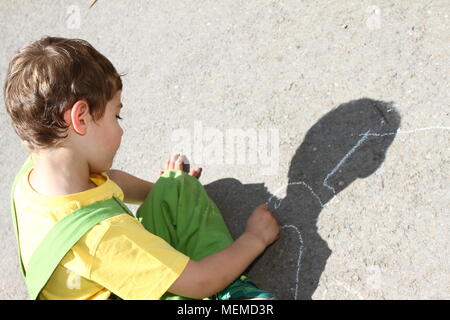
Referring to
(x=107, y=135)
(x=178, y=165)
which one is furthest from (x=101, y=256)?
(x=178, y=165)

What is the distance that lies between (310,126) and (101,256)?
828mm

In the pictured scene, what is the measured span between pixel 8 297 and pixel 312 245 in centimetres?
108

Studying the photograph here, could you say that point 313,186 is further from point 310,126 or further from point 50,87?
point 50,87

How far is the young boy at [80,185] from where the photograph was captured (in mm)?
1317

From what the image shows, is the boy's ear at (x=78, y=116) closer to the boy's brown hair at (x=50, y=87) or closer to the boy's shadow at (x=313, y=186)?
the boy's brown hair at (x=50, y=87)

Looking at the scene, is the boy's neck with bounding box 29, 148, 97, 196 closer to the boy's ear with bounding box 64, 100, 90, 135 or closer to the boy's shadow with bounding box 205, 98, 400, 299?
the boy's ear with bounding box 64, 100, 90, 135

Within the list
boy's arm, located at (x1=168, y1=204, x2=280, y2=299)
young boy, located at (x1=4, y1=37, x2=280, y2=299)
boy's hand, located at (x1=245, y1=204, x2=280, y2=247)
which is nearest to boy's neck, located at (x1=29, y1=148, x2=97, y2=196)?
young boy, located at (x1=4, y1=37, x2=280, y2=299)

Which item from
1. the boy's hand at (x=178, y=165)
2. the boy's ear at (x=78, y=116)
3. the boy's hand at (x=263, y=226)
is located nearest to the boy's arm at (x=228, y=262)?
the boy's hand at (x=263, y=226)

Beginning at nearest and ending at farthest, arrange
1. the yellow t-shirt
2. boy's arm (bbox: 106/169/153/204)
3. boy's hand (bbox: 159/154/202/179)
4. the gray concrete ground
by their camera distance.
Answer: the yellow t-shirt
the gray concrete ground
boy's arm (bbox: 106/169/153/204)
boy's hand (bbox: 159/154/202/179)

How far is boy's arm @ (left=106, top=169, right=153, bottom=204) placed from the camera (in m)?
1.82

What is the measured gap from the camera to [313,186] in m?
1.76

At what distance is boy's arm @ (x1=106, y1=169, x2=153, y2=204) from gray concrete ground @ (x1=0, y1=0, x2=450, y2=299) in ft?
0.62

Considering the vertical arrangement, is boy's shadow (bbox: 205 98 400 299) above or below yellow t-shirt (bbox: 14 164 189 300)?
below
